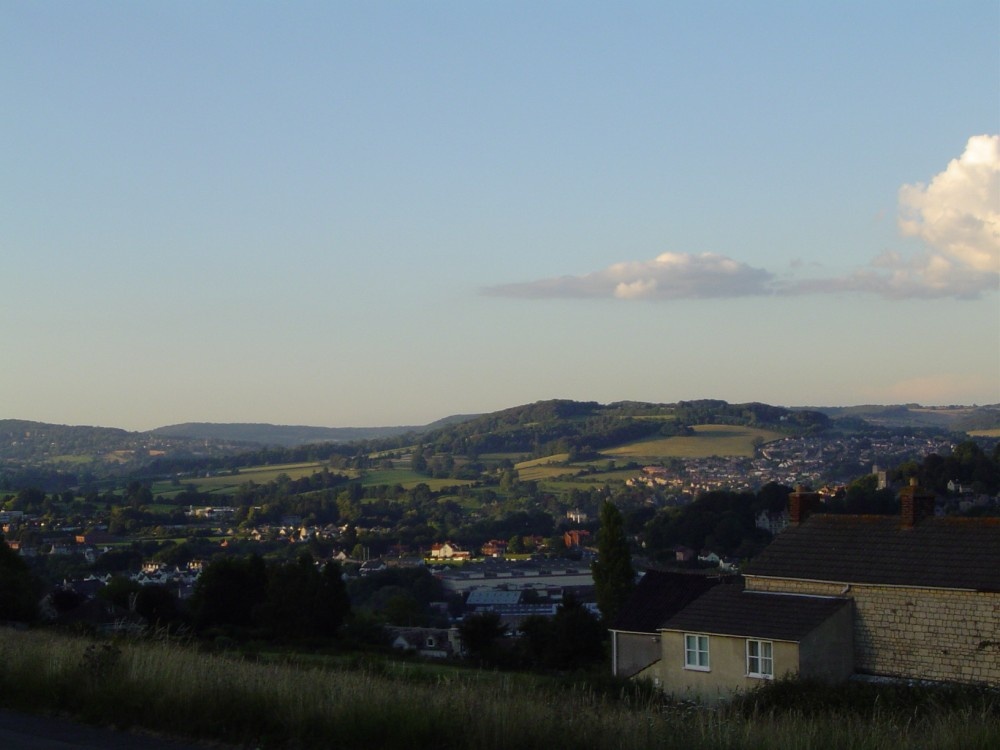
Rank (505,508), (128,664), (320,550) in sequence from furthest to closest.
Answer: (505,508), (320,550), (128,664)

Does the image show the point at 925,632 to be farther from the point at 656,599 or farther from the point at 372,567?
the point at 372,567

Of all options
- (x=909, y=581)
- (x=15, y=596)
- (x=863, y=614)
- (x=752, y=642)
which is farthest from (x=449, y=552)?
(x=909, y=581)

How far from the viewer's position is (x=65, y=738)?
7.54 metres

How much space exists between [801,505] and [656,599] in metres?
4.25

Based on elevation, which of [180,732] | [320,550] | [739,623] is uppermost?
[180,732]

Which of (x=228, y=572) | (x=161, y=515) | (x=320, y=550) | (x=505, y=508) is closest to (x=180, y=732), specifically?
(x=228, y=572)

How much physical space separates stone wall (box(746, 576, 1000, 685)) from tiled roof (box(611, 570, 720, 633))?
Result: 5730 mm

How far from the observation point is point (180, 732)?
25.1ft

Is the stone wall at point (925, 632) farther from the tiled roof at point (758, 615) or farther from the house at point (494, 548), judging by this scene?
the house at point (494, 548)

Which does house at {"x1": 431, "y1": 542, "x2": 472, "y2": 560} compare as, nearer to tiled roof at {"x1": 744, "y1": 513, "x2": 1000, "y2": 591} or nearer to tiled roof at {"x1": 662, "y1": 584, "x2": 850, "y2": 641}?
tiled roof at {"x1": 744, "y1": 513, "x2": 1000, "y2": 591}

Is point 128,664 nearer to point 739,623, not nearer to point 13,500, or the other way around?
point 739,623

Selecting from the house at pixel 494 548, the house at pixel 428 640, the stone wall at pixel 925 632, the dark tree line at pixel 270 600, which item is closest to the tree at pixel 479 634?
the house at pixel 428 640

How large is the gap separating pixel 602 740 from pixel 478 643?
27659 mm

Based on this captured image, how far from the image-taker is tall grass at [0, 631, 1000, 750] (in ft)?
22.1
